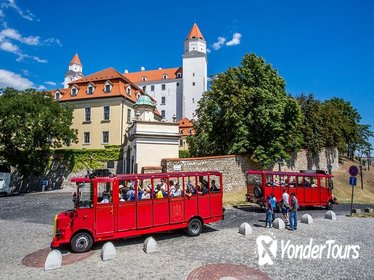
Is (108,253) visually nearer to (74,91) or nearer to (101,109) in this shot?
(101,109)

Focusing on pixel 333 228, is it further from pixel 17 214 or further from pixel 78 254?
pixel 17 214

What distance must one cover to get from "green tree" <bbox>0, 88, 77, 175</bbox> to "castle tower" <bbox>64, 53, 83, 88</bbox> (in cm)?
7236

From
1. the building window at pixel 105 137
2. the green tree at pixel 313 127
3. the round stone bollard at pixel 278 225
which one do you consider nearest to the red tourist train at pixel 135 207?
the round stone bollard at pixel 278 225

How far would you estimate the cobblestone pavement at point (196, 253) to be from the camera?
838 centimetres

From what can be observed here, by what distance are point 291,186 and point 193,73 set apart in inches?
2542

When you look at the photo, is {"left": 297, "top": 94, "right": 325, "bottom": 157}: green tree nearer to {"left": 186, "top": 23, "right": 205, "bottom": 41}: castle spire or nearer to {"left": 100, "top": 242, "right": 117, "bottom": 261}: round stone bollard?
{"left": 100, "top": 242, "right": 117, "bottom": 261}: round stone bollard

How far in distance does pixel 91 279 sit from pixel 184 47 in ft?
270

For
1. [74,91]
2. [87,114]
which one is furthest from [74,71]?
[87,114]

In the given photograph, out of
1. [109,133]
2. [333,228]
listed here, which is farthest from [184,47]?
[333,228]

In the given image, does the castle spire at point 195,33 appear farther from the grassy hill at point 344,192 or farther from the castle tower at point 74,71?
the grassy hill at point 344,192

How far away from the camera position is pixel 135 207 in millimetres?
11594

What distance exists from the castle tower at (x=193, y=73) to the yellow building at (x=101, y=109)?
35003mm

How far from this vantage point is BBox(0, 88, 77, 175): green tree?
3058 centimetres

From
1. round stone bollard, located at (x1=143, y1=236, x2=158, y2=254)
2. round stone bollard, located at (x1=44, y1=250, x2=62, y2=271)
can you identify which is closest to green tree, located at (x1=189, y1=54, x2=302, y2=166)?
round stone bollard, located at (x1=143, y1=236, x2=158, y2=254)
